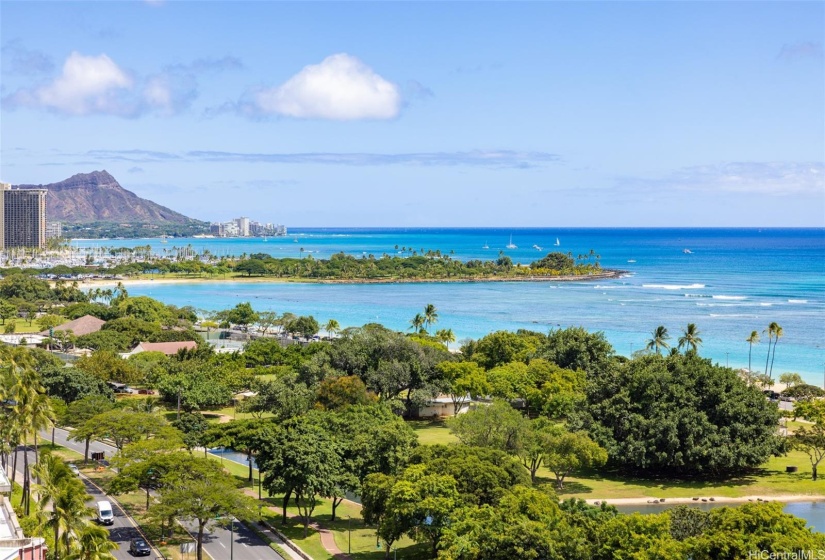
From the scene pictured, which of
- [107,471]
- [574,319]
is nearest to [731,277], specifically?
[574,319]

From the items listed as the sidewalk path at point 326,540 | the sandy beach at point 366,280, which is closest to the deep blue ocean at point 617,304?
the sandy beach at point 366,280

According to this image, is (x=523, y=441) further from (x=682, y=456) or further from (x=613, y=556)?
(x=613, y=556)

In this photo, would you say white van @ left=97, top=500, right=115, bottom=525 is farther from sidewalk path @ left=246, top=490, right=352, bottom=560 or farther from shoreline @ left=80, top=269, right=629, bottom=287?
shoreline @ left=80, top=269, right=629, bottom=287

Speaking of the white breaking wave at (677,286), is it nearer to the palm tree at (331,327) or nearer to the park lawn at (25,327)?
the palm tree at (331,327)

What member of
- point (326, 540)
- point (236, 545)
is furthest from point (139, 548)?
point (326, 540)

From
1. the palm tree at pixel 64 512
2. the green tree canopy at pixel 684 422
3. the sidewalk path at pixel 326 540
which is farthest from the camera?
the green tree canopy at pixel 684 422

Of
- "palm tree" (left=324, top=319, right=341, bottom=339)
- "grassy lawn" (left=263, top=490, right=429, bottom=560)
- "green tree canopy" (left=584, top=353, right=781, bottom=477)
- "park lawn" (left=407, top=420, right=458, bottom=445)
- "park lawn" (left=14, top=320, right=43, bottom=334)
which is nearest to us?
"grassy lawn" (left=263, top=490, right=429, bottom=560)

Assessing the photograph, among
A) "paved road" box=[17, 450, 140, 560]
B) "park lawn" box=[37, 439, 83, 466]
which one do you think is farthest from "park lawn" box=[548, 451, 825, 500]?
"park lawn" box=[37, 439, 83, 466]
